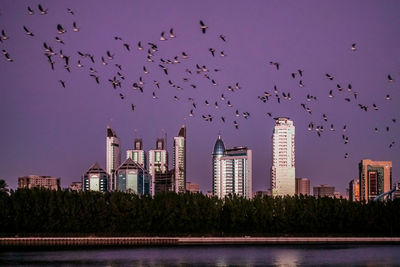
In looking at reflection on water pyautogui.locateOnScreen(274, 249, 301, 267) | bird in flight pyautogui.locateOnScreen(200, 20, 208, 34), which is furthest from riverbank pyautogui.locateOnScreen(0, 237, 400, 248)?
bird in flight pyautogui.locateOnScreen(200, 20, 208, 34)

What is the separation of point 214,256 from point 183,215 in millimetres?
25447

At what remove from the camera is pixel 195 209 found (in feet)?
452

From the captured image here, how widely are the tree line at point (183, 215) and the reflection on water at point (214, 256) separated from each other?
7495 mm

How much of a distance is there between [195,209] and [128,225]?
11609mm

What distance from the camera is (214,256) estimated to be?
366 ft

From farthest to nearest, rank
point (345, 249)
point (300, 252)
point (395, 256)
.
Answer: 1. point (345, 249)
2. point (300, 252)
3. point (395, 256)

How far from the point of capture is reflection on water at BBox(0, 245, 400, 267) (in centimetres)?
10025

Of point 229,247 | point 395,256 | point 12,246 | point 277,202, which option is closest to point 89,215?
point 12,246

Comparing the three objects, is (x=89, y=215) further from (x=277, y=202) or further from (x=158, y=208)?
(x=277, y=202)

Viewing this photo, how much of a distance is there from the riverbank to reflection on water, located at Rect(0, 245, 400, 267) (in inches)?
145

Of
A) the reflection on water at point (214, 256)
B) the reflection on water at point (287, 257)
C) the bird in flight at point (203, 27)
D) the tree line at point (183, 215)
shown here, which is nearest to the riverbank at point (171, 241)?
the tree line at point (183, 215)

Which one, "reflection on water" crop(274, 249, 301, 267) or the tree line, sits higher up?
the tree line

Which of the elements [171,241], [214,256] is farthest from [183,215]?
[214,256]

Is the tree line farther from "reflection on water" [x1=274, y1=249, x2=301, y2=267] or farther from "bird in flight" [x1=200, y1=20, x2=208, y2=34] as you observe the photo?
"bird in flight" [x1=200, y1=20, x2=208, y2=34]
